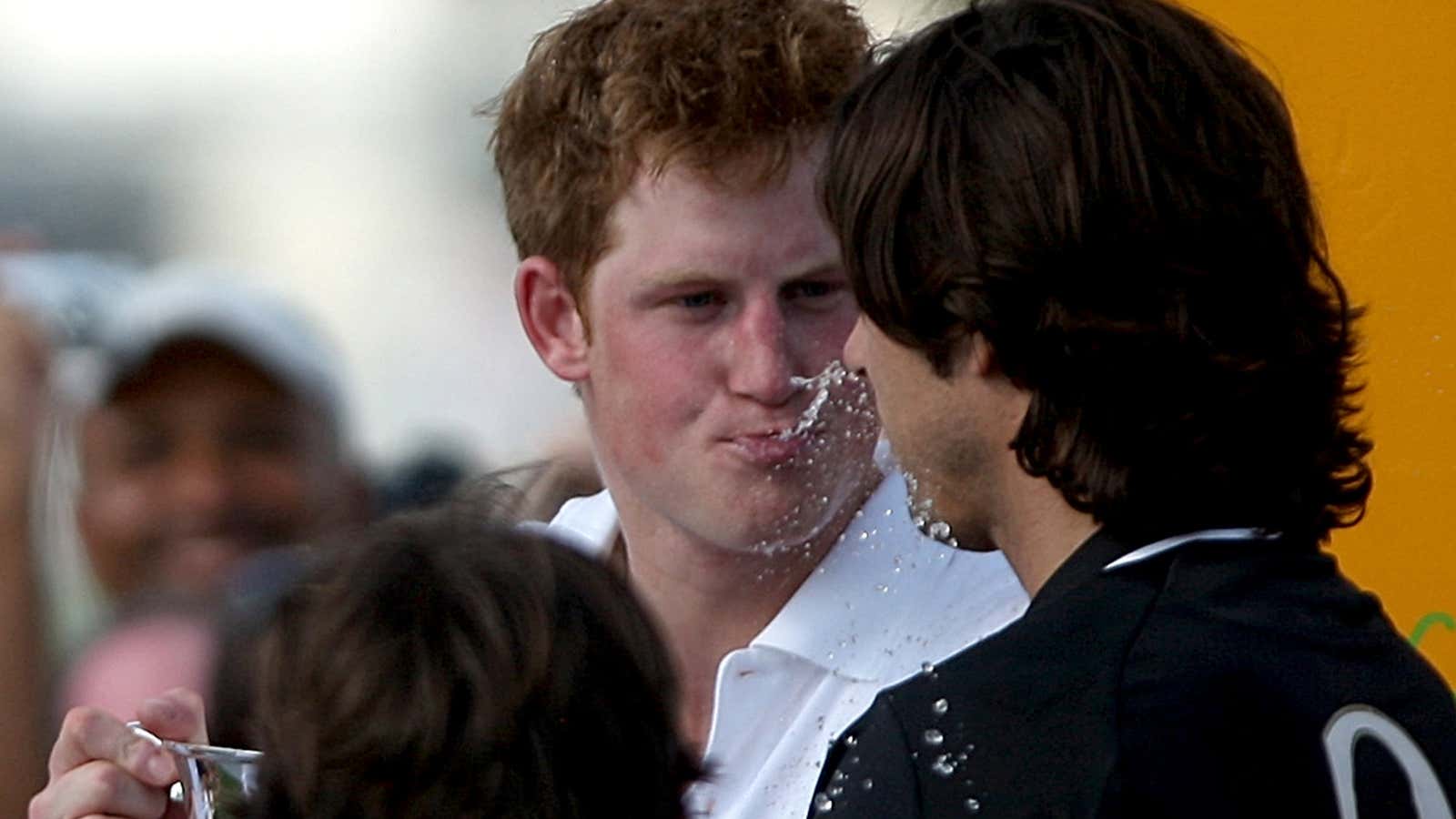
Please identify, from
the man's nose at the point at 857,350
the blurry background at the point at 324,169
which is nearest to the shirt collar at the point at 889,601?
the man's nose at the point at 857,350

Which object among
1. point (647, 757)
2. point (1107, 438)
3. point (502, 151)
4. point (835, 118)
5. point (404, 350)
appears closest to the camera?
point (647, 757)

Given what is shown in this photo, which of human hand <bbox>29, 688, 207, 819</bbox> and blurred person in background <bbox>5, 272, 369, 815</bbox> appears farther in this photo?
blurred person in background <bbox>5, 272, 369, 815</bbox>

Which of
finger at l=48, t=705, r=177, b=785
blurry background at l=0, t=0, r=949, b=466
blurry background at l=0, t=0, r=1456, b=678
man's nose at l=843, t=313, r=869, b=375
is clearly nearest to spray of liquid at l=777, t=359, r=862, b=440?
man's nose at l=843, t=313, r=869, b=375

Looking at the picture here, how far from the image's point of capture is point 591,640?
3.91ft

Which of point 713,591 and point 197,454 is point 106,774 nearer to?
point 713,591

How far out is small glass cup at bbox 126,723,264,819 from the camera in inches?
48.8

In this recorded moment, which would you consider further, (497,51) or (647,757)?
(497,51)

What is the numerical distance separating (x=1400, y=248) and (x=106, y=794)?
1.31 meters

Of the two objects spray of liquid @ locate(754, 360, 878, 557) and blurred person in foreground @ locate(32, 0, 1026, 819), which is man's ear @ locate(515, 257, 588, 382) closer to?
blurred person in foreground @ locate(32, 0, 1026, 819)

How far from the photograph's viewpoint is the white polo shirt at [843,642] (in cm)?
191

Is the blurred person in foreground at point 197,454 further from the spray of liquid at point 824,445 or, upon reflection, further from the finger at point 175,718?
the finger at point 175,718

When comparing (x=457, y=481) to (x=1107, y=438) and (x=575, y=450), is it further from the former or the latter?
(x=1107, y=438)

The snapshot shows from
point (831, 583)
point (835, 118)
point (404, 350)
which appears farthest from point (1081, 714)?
point (404, 350)

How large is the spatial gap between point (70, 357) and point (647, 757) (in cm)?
170
